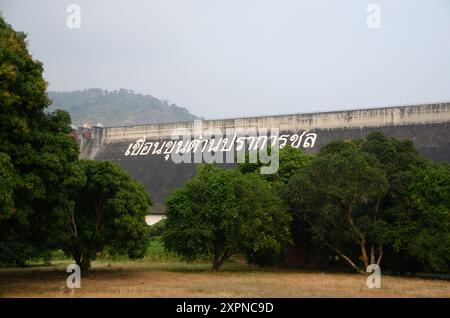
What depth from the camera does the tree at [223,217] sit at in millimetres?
→ 22938

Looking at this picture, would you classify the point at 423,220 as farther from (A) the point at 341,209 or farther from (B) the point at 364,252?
(A) the point at 341,209

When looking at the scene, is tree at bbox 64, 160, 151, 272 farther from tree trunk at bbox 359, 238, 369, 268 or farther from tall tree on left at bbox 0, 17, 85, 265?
tree trunk at bbox 359, 238, 369, 268

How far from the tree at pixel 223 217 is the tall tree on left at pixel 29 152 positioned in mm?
Answer: 6838

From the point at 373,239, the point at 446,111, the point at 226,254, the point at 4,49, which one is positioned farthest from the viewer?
the point at 446,111

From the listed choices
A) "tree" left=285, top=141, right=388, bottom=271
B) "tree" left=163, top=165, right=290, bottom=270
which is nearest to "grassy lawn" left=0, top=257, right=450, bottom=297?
"tree" left=163, top=165, right=290, bottom=270

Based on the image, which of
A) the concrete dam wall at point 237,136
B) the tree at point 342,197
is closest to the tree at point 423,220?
the tree at point 342,197

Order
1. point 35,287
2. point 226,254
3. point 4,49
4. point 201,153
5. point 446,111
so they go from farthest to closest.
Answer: point 201,153 → point 446,111 → point 226,254 → point 35,287 → point 4,49

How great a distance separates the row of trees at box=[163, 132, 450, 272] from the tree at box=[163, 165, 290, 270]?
4 cm

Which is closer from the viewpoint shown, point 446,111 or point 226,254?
point 226,254

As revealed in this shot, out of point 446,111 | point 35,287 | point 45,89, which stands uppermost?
point 446,111
